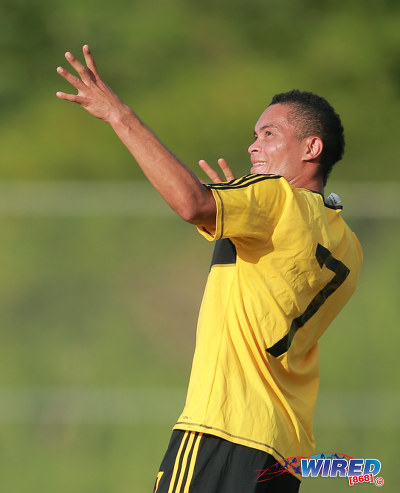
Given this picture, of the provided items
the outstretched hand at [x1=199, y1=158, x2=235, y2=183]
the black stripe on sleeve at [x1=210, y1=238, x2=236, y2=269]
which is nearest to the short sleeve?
the black stripe on sleeve at [x1=210, y1=238, x2=236, y2=269]

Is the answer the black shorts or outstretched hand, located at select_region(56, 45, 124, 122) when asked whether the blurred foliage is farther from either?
the black shorts

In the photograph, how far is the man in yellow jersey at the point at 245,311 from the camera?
1979 mm

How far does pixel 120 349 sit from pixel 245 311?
4.51m

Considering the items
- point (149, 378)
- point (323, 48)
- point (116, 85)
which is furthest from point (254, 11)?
point (149, 378)

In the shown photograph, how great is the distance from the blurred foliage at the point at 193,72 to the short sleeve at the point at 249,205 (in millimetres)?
6087

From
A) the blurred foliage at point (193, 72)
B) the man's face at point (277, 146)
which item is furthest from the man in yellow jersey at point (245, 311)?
the blurred foliage at point (193, 72)

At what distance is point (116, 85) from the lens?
9.05m

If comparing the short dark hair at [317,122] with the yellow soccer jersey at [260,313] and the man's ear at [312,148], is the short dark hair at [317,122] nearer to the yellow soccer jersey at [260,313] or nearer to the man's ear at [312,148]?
the man's ear at [312,148]

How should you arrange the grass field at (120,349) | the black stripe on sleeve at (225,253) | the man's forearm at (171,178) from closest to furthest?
the man's forearm at (171,178) → the black stripe on sleeve at (225,253) → the grass field at (120,349)

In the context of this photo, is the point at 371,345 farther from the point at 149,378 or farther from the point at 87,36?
the point at 87,36

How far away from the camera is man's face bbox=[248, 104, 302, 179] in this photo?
2424 millimetres

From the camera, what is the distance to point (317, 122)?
250 centimetres

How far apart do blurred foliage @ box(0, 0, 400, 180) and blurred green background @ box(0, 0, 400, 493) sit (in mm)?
21

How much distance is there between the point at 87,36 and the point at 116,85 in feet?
2.33
